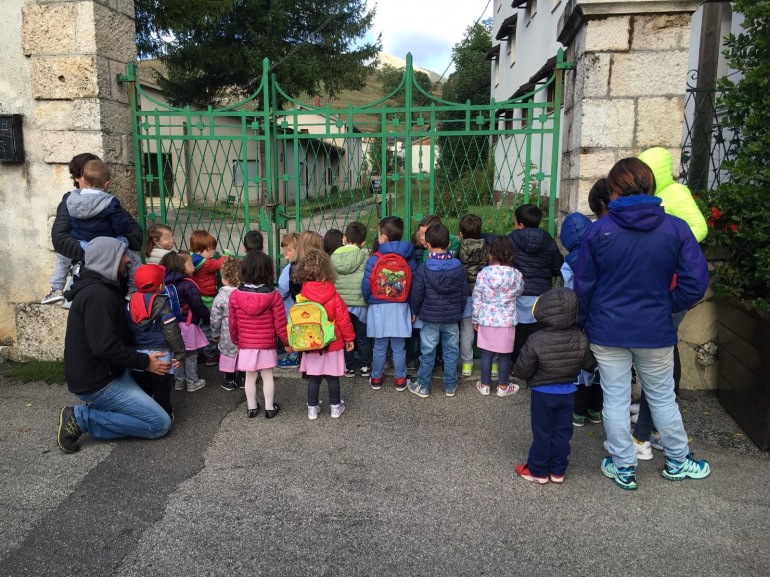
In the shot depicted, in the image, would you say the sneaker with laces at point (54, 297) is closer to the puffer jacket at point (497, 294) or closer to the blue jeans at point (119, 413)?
the blue jeans at point (119, 413)

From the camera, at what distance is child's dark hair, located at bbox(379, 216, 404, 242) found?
4.89 meters

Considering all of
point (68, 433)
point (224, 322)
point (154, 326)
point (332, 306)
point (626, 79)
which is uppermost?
point (626, 79)

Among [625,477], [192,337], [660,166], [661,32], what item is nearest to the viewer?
[625,477]

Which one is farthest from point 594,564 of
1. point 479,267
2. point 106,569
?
point 479,267

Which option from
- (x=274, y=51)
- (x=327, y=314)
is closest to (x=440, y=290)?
(x=327, y=314)

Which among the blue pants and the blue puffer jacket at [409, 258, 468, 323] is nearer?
the blue pants

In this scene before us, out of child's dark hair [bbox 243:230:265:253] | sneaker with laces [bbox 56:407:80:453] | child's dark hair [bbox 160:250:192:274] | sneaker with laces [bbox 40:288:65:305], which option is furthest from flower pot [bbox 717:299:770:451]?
sneaker with laces [bbox 40:288:65:305]

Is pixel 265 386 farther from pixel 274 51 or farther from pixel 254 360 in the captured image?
pixel 274 51

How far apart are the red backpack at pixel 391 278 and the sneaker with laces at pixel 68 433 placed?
2273 mm

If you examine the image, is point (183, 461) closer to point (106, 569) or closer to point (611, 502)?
point (106, 569)

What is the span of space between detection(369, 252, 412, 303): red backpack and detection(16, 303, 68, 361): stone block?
9.64 feet

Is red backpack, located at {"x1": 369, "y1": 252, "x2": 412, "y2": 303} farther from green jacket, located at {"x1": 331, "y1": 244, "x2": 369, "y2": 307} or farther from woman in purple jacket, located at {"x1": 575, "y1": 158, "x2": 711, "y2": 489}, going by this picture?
woman in purple jacket, located at {"x1": 575, "y1": 158, "x2": 711, "y2": 489}

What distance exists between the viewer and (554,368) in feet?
11.0

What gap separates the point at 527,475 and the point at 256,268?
223cm
